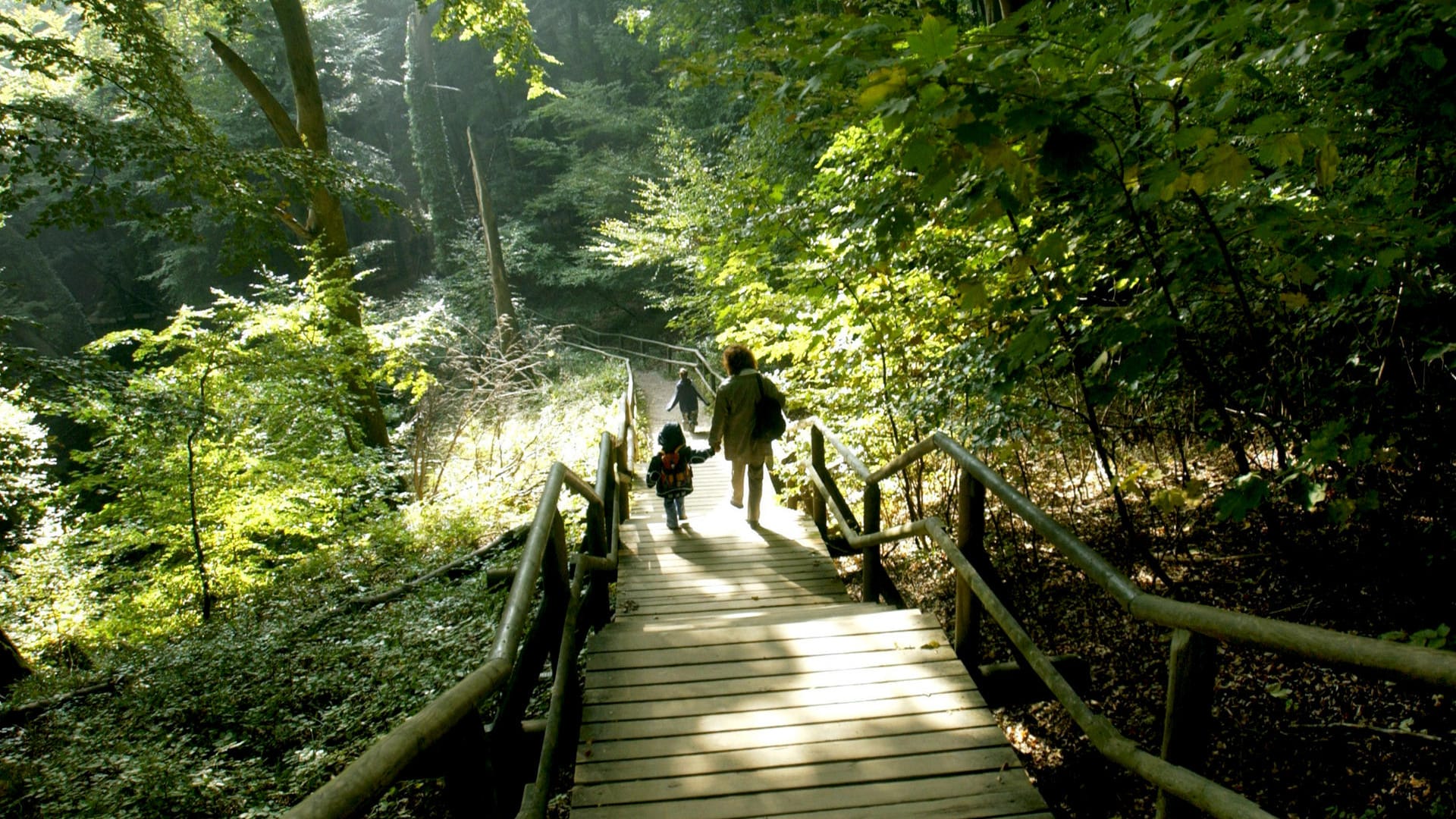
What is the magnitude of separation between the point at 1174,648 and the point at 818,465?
4.14 m

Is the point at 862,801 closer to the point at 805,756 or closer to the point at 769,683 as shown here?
the point at 805,756

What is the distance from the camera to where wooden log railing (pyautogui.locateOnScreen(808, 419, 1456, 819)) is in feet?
4.07

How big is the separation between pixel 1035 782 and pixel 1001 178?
297cm

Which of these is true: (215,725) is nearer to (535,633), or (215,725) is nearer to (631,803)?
(535,633)

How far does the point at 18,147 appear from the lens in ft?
→ 20.0

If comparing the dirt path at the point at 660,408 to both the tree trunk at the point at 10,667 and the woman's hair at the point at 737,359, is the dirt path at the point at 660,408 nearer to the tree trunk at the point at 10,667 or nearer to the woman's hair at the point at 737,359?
the woman's hair at the point at 737,359

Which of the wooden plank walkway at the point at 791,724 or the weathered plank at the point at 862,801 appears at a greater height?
the wooden plank walkway at the point at 791,724

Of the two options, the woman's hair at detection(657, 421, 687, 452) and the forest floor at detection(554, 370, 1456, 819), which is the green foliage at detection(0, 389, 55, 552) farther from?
the forest floor at detection(554, 370, 1456, 819)

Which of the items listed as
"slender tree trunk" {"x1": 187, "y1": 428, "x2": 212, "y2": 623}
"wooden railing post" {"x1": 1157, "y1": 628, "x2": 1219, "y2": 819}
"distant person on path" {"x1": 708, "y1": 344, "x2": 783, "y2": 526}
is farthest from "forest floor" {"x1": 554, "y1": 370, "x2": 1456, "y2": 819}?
Answer: "slender tree trunk" {"x1": 187, "y1": 428, "x2": 212, "y2": 623}

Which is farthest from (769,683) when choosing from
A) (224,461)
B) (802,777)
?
(224,461)

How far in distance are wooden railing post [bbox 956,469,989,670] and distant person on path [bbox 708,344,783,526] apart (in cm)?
309

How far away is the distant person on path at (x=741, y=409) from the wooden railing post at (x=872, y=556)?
1.84m

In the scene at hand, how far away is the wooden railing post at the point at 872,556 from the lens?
14.4ft

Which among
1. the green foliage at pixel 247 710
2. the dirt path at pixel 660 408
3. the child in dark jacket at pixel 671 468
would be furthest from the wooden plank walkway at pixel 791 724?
the dirt path at pixel 660 408
